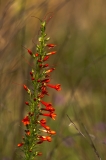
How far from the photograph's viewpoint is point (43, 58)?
170cm

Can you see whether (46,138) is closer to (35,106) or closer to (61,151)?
(35,106)

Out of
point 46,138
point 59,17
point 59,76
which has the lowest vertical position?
point 46,138

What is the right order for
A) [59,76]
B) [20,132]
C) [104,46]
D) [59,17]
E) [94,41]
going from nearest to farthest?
[20,132] → [59,76] → [104,46] → [94,41] → [59,17]

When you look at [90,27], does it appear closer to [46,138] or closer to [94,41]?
[94,41]

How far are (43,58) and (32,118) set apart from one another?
22cm

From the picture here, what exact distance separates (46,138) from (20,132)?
1.28 meters

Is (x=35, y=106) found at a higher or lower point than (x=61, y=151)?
lower

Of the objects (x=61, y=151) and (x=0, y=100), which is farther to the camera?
(x=61, y=151)

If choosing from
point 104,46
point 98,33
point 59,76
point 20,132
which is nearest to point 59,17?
point 98,33

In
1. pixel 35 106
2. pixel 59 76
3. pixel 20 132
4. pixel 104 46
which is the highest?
pixel 104 46

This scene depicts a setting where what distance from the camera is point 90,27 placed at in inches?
288

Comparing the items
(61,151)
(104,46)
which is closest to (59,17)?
(104,46)

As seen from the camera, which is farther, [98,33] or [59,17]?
[59,17]

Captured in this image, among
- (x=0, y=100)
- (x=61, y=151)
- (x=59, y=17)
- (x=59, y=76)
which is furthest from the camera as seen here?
(x=59, y=17)
